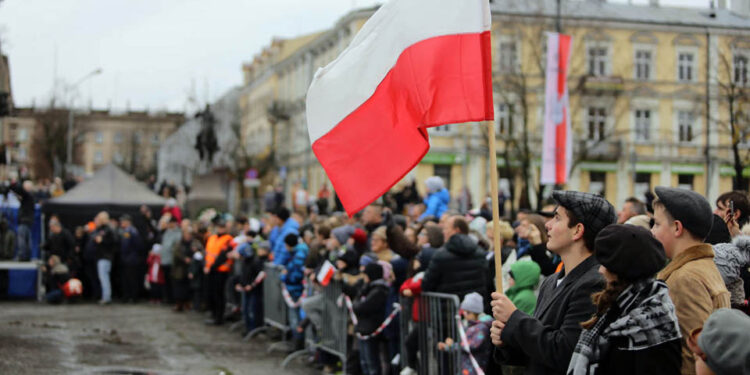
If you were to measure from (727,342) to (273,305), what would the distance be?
12.7 m

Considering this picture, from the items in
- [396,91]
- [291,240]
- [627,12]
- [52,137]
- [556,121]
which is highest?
[627,12]

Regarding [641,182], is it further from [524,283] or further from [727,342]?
[727,342]

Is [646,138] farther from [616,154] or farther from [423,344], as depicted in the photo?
[423,344]

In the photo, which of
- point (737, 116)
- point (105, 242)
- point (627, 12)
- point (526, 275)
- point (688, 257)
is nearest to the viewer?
point (688, 257)

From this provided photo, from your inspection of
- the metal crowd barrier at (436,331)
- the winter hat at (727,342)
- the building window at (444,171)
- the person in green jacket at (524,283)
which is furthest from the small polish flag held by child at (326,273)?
the building window at (444,171)

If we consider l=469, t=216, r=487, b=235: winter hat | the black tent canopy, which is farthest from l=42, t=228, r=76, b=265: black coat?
l=469, t=216, r=487, b=235: winter hat

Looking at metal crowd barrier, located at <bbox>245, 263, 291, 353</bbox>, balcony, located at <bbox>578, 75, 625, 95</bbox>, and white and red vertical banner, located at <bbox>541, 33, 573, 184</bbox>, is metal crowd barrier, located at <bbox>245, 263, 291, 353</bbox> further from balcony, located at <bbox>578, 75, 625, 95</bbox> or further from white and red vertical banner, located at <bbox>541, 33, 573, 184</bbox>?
balcony, located at <bbox>578, 75, 625, 95</bbox>

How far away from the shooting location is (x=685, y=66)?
58.7 metres

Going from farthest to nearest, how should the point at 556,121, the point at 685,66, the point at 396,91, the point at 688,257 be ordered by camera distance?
the point at 685,66
the point at 556,121
the point at 396,91
the point at 688,257

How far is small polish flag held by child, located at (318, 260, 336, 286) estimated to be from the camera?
12078 millimetres

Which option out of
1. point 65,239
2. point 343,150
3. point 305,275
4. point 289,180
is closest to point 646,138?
point 289,180

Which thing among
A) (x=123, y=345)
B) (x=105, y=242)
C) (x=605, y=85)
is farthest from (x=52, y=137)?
(x=123, y=345)

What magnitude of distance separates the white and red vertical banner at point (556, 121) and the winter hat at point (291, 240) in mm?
5754

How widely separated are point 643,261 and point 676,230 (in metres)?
0.80
